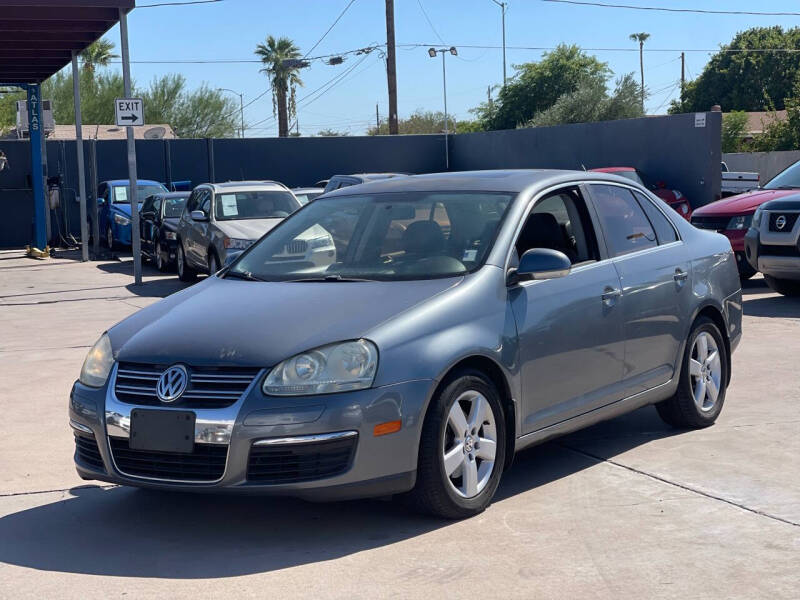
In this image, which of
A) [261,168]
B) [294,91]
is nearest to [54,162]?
[261,168]

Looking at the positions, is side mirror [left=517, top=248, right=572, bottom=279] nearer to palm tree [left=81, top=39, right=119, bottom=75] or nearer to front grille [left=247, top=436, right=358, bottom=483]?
front grille [left=247, top=436, right=358, bottom=483]

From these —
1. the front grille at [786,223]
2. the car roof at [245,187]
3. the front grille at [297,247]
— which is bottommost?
the front grille at [786,223]

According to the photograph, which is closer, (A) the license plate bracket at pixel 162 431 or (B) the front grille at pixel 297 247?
(A) the license plate bracket at pixel 162 431

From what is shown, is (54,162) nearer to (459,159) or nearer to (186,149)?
(186,149)

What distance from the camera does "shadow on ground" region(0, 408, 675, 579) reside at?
15.6ft

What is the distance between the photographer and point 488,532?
198 inches

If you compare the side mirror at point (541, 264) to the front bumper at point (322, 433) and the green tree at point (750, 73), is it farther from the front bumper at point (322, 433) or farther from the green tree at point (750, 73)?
the green tree at point (750, 73)

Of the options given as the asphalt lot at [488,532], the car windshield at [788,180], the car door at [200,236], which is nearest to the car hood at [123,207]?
the car door at [200,236]

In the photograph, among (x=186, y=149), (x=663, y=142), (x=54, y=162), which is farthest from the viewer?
(x=186, y=149)

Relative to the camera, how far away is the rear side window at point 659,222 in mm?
6883

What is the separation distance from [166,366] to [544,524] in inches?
72.7

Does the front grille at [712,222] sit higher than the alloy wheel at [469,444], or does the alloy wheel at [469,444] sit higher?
the front grille at [712,222]

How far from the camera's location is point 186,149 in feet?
110

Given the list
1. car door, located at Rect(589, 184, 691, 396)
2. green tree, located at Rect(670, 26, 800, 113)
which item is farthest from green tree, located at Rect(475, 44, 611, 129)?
car door, located at Rect(589, 184, 691, 396)
